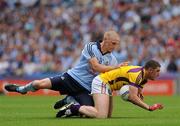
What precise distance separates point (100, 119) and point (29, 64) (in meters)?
18.5

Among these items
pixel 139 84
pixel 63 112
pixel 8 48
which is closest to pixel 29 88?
pixel 63 112

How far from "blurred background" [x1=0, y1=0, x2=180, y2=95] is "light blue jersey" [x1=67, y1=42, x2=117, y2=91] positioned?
15.2m

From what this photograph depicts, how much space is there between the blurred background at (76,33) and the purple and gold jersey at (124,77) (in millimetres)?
15759

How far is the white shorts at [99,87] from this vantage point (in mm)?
15766

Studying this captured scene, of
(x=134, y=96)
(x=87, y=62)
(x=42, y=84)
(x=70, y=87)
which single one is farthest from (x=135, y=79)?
(x=42, y=84)

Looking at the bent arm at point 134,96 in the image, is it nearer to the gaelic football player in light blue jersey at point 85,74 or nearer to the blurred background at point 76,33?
the gaelic football player in light blue jersey at point 85,74

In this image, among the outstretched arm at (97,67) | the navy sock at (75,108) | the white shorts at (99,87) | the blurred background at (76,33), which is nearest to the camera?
the navy sock at (75,108)

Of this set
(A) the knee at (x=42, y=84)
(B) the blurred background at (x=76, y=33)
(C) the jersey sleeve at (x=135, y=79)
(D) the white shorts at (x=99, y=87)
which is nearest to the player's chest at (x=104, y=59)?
(D) the white shorts at (x=99, y=87)

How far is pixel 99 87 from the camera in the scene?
1576 cm

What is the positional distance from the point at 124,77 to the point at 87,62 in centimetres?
117

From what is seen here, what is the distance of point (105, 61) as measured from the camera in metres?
16.1

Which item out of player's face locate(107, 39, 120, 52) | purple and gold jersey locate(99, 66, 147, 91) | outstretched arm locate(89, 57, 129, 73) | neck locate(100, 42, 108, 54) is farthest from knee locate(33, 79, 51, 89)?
player's face locate(107, 39, 120, 52)

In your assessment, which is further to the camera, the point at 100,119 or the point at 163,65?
the point at 163,65

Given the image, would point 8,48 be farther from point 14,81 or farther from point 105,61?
point 105,61
